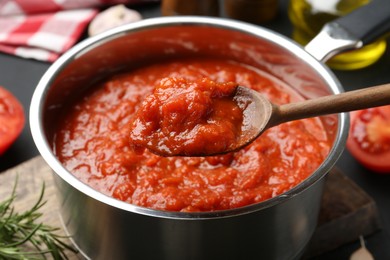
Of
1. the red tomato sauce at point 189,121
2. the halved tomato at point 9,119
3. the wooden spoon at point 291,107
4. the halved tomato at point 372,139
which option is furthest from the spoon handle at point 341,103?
the halved tomato at point 9,119

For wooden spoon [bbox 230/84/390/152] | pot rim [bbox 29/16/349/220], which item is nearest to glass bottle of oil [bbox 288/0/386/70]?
pot rim [bbox 29/16/349/220]

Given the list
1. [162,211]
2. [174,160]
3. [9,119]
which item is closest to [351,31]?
[174,160]

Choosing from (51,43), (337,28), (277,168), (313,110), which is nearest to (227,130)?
(313,110)

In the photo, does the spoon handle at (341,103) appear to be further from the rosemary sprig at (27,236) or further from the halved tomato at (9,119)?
the halved tomato at (9,119)

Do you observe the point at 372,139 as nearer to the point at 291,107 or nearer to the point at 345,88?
the point at 345,88

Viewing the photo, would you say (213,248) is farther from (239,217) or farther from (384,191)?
(384,191)
